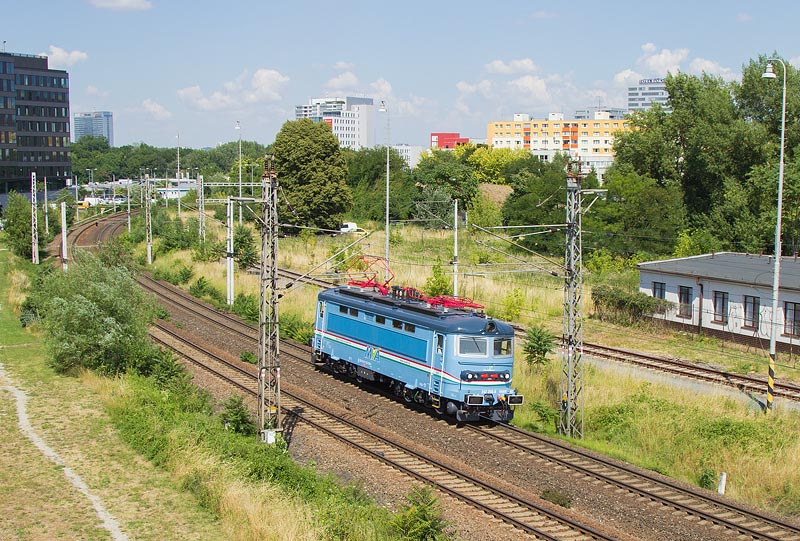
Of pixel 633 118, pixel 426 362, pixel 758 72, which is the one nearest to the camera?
pixel 426 362

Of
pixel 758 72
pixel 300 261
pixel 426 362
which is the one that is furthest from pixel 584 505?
pixel 758 72

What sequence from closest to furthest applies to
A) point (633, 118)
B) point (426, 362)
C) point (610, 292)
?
point (426, 362)
point (610, 292)
point (633, 118)

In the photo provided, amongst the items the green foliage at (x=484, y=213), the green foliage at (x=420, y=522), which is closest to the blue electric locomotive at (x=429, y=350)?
the green foliage at (x=420, y=522)

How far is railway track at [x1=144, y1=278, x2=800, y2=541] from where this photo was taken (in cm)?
1541

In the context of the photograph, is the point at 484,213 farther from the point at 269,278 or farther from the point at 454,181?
the point at 269,278

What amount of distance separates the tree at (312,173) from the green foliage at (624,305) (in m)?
33.2

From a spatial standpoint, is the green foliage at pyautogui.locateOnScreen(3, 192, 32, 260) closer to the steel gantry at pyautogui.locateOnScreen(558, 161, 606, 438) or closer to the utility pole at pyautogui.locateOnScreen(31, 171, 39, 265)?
the utility pole at pyautogui.locateOnScreen(31, 171, 39, 265)

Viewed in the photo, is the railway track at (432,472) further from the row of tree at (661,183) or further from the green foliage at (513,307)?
the row of tree at (661,183)

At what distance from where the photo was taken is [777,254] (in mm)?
23922

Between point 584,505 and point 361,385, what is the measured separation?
38.0 feet

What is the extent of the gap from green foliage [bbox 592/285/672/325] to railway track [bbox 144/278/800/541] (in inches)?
663

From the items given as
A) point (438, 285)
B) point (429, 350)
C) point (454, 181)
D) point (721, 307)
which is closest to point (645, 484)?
point (429, 350)

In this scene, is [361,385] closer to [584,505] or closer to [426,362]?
[426,362]

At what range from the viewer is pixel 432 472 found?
59.9 ft
